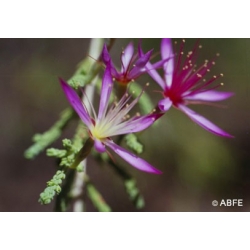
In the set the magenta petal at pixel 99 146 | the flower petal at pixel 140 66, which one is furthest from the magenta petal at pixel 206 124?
the magenta petal at pixel 99 146

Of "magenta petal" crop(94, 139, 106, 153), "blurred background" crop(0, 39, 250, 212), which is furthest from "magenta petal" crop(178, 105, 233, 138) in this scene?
"blurred background" crop(0, 39, 250, 212)

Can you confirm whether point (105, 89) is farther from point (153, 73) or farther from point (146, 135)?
point (146, 135)

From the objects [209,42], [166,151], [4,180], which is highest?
[209,42]

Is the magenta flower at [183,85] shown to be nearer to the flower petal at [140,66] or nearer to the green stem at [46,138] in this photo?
the flower petal at [140,66]
